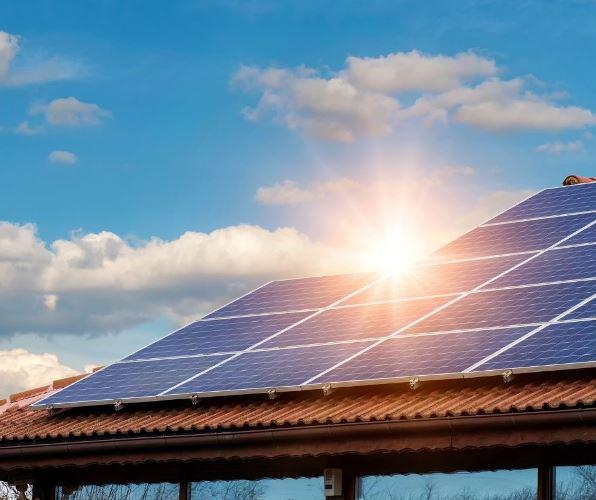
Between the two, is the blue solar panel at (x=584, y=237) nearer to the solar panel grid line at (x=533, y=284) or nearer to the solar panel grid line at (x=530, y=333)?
the solar panel grid line at (x=533, y=284)

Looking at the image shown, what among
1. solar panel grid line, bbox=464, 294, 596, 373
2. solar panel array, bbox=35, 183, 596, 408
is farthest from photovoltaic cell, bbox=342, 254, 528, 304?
solar panel grid line, bbox=464, 294, 596, 373

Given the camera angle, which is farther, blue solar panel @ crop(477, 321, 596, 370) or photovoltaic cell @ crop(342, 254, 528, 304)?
photovoltaic cell @ crop(342, 254, 528, 304)

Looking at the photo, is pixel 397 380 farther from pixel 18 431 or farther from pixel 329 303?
pixel 18 431

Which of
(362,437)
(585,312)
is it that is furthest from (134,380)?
(585,312)

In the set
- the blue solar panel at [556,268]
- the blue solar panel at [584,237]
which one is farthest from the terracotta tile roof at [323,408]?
the blue solar panel at [584,237]

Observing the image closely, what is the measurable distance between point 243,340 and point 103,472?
9.57 feet

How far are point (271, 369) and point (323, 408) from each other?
5.68 feet

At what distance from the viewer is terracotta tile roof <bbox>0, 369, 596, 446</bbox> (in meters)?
14.7

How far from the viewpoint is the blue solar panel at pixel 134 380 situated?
1905cm

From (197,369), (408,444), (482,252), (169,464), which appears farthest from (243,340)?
(408,444)

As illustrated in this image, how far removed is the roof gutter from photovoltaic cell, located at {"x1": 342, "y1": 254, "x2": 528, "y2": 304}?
395 cm

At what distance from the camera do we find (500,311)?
1730 centimetres

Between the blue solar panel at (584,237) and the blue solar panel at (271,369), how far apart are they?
363 cm

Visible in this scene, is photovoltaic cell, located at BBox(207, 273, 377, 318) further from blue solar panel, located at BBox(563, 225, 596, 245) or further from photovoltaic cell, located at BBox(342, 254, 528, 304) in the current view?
blue solar panel, located at BBox(563, 225, 596, 245)
